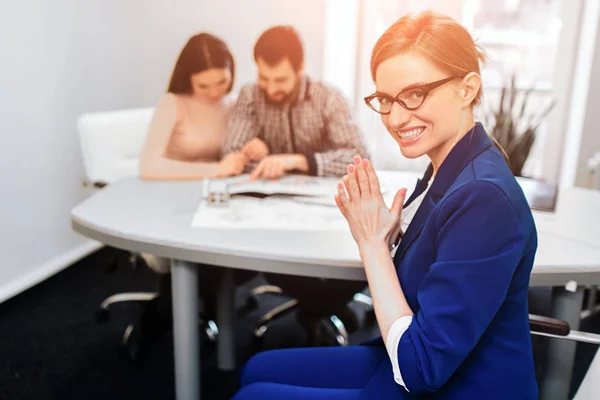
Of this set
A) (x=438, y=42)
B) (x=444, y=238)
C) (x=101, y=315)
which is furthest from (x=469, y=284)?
(x=101, y=315)

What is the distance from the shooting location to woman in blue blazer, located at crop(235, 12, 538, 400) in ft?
2.29

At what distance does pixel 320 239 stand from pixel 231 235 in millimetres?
208

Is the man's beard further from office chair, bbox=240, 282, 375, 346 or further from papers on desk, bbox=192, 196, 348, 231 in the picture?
office chair, bbox=240, 282, 375, 346

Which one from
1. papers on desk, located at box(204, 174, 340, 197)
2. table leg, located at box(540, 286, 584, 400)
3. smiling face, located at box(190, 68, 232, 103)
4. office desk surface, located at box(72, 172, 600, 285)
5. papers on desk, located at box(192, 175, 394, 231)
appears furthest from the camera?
smiling face, located at box(190, 68, 232, 103)

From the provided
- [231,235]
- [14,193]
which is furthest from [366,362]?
[14,193]

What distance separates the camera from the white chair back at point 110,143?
2223 millimetres

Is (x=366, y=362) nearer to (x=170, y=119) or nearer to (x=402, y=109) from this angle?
(x=402, y=109)

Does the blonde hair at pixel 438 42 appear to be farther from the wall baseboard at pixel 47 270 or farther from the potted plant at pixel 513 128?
the wall baseboard at pixel 47 270

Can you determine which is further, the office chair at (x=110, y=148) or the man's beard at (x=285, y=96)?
the office chair at (x=110, y=148)

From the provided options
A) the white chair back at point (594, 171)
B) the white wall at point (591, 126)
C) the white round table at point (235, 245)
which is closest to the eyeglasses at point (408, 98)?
the white round table at point (235, 245)

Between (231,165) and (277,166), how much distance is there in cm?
16

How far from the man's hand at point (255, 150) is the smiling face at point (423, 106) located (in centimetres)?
116

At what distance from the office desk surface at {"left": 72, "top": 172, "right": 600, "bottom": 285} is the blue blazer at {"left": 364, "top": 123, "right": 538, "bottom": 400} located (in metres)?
0.36

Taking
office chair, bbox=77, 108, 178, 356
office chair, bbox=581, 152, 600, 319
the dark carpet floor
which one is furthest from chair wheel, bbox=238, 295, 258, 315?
office chair, bbox=581, 152, 600, 319
